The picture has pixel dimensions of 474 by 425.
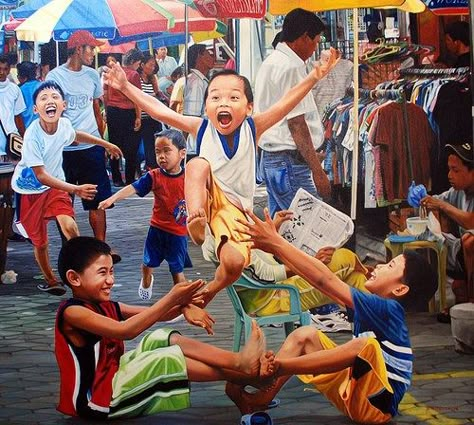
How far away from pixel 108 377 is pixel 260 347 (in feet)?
2.21

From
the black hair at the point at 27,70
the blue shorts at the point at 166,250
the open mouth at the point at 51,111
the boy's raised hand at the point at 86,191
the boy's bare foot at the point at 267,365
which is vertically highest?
the black hair at the point at 27,70

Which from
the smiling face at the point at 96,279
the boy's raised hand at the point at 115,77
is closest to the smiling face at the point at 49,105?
the boy's raised hand at the point at 115,77

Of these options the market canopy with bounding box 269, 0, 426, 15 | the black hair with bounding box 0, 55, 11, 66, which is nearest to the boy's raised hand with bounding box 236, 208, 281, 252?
the market canopy with bounding box 269, 0, 426, 15

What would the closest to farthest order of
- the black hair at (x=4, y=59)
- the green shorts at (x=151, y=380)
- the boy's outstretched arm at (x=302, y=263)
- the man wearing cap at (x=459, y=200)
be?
1. the green shorts at (x=151, y=380)
2. the boy's outstretched arm at (x=302, y=263)
3. the black hair at (x=4, y=59)
4. the man wearing cap at (x=459, y=200)

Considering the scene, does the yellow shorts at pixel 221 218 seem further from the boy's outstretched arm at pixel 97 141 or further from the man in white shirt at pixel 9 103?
the man in white shirt at pixel 9 103

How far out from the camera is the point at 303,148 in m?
7.08

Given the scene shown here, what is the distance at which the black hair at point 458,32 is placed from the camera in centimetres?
748

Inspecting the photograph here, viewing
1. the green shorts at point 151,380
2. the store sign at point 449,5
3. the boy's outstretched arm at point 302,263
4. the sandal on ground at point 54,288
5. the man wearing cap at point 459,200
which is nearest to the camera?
the green shorts at point 151,380

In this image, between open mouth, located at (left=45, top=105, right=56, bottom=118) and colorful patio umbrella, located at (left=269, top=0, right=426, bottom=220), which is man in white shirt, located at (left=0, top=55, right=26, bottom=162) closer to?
open mouth, located at (left=45, top=105, right=56, bottom=118)

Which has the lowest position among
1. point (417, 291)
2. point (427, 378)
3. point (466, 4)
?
point (427, 378)

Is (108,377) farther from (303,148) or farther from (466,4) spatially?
(466,4)

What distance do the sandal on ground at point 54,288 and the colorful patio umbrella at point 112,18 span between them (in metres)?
1.14

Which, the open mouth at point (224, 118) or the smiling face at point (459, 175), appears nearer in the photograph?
the open mouth at point (224, 118)

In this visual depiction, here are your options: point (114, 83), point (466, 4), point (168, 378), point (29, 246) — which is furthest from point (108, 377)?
point (466, 4)
